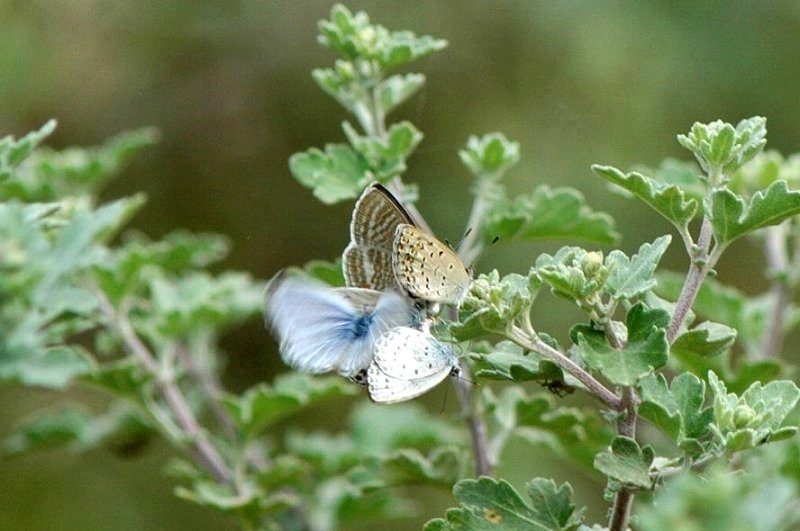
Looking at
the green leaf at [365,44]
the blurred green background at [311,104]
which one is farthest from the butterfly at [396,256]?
the blurred green background at [311,104]

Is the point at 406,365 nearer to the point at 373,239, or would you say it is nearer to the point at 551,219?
the point at 373,239

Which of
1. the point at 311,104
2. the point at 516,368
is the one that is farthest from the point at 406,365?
the point at 311,104

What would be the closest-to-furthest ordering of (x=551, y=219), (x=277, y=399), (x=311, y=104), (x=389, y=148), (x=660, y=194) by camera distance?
1. (x=660, y=194)
2. (x=389, y=148)
3. (x=551, y=219)
4. (x=277, y=399)
5. (x=311, y=104)

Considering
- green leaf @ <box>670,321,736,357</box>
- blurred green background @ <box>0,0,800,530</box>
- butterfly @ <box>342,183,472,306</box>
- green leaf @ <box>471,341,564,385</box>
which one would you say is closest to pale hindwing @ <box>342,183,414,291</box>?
butterfly @ <box>342,183,472,306</box>

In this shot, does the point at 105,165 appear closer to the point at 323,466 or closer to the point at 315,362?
the point at 323,466

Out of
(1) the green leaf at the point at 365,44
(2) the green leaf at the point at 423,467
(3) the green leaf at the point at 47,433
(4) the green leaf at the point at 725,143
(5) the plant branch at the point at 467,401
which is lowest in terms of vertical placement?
(3) the green leaf at the point at 47,433

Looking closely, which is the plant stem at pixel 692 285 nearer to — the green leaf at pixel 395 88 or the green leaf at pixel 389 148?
the green leaf at pixel 389 148
